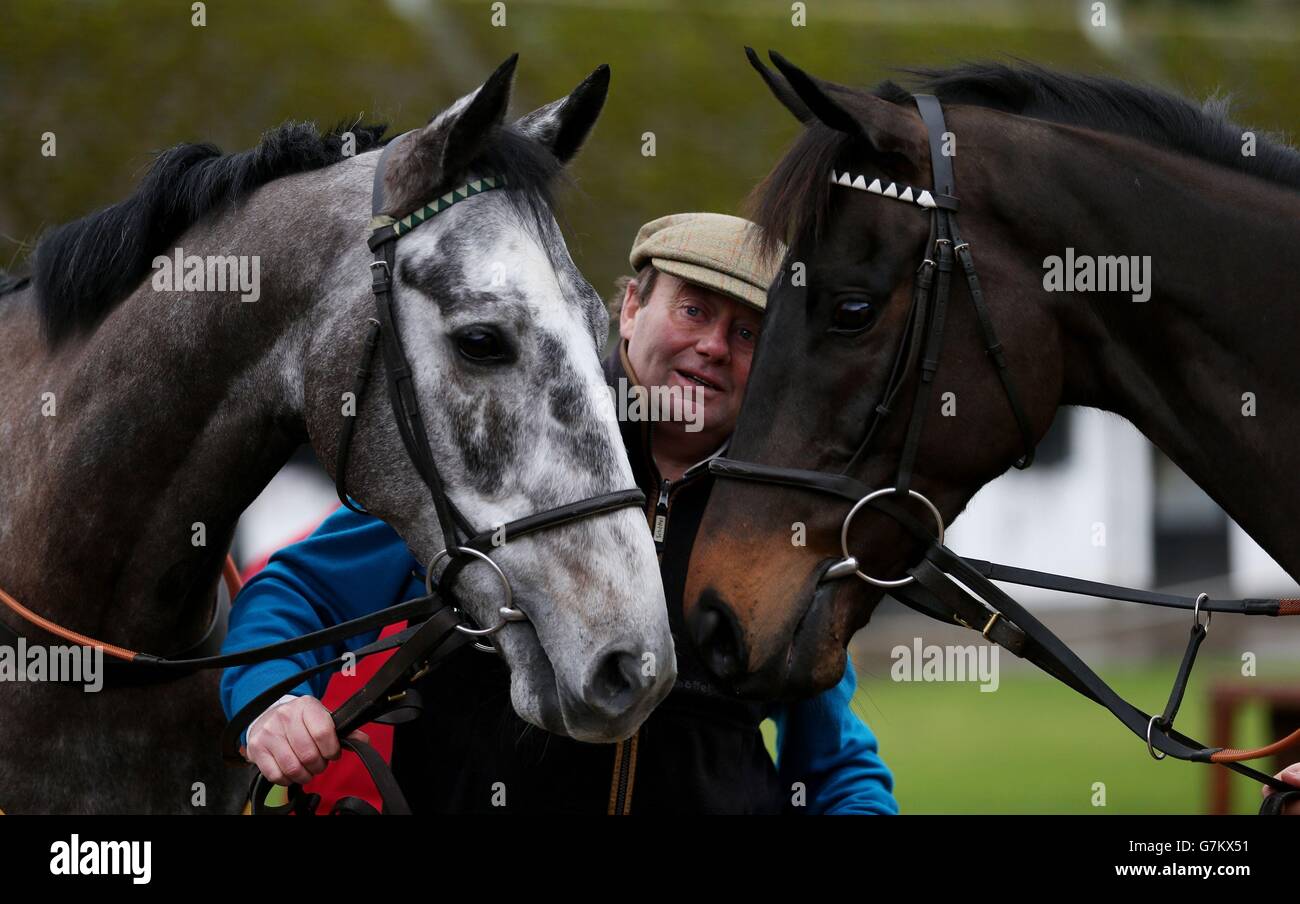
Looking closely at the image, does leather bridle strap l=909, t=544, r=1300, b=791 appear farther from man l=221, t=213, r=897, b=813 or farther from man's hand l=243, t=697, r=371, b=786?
man's hand l=243, t=697, r=371, b=786

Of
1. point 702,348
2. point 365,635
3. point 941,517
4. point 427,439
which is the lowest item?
point 365,635

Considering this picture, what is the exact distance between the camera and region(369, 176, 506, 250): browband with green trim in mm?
2846

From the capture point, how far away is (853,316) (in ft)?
9.70

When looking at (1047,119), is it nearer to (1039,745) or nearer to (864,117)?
(864,117)

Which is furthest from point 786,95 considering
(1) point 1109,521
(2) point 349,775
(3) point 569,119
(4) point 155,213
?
(1) point 1109,521

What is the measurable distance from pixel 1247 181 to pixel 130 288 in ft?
8.26

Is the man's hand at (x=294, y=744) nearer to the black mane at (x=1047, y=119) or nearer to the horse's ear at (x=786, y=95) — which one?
the black mane at (x=1047, y=119)

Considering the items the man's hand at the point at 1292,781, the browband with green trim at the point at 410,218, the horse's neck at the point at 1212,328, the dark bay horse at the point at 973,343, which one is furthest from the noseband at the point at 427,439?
the man's hand at the point at 1292,781

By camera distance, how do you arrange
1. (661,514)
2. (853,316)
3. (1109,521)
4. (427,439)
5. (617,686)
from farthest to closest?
(1109,521)
(661,514)
(853,316)
(427,439)
(617,686)

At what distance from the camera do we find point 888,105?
3068mm

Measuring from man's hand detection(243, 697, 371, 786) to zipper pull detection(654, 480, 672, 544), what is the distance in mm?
907

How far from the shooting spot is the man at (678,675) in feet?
10.5

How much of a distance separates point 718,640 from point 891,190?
1036 millimetres
